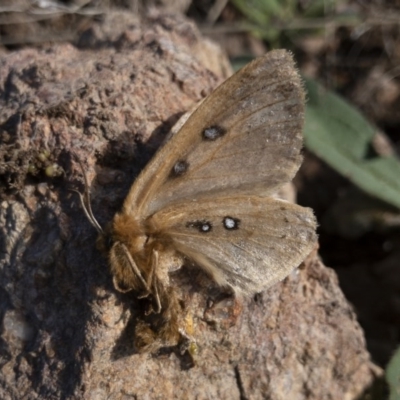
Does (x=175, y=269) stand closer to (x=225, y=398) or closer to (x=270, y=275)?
(x=270, y=275)

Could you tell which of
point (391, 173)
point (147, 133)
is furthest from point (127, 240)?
point (391, 173)

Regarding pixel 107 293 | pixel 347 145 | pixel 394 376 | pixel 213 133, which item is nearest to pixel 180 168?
pixel 213 133

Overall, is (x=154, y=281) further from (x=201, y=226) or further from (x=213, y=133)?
(x=213, y=133)

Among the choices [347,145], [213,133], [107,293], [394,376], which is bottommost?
[394,376]

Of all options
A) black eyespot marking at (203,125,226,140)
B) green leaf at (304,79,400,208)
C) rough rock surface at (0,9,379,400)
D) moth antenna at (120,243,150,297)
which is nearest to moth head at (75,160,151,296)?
moth antenna at (120,243,150,297)

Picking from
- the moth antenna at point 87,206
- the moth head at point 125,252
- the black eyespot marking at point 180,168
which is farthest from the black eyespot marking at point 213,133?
the moth antenna at point 87,206

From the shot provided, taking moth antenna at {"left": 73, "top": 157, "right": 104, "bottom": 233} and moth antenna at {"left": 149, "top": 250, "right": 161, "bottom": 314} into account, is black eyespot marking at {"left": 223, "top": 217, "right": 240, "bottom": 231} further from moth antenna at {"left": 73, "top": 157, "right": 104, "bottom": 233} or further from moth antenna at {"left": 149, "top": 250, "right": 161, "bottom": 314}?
moth antenna at {"left": 73, "top": 157, "right": 104, "bottom": 233}
